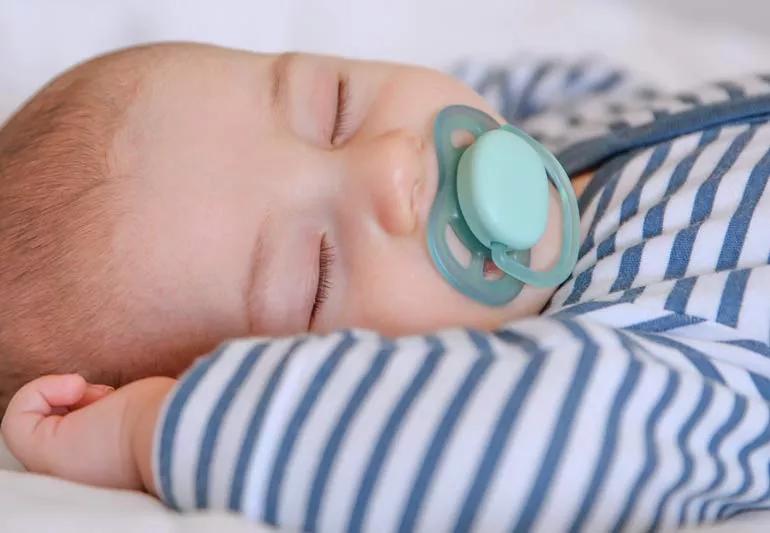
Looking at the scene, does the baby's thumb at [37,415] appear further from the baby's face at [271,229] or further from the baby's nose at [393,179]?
the baby's nose at [393,179]

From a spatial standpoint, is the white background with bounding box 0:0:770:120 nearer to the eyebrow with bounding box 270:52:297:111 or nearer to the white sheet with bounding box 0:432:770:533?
the eyebrow with bounding box 270:52:297:111

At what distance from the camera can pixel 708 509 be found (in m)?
0.82

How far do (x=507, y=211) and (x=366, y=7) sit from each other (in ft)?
2.87

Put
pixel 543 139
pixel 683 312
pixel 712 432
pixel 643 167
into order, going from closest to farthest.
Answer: pixel 712 432 → pixel 683 312 → pixel 643 167 → pixel 543 139

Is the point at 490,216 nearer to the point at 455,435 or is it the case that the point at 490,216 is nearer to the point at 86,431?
the point at 455,435

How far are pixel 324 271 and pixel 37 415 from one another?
12.0 inches

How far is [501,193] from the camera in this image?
3.20 ft

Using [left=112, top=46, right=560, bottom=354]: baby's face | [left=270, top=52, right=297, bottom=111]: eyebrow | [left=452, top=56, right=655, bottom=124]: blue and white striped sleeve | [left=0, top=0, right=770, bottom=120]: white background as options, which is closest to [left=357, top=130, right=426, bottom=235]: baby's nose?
[left=112, top=46, right=560, bottom=354]: baby's face

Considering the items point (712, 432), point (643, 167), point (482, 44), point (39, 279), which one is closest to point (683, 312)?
point (712, 432)

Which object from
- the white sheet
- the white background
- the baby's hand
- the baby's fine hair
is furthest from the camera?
the white background

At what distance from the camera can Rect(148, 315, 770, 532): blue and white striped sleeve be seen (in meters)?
0.75

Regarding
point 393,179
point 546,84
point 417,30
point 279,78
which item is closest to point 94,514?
point 393,179

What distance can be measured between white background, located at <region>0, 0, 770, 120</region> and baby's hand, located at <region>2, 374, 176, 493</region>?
0.73 meters

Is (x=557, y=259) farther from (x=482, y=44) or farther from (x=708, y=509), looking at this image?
(x=482, y=44)
